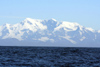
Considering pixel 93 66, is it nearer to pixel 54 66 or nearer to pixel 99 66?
pixel 99 66

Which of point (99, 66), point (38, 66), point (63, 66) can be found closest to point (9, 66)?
point (38, 66)

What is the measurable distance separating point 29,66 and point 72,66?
32.4 ft

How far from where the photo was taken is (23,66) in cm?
6134

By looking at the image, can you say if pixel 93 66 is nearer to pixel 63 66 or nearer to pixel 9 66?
pixel 63 66

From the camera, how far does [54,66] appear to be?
2438 inches

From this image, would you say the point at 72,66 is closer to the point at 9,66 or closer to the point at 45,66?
the point at 45,66

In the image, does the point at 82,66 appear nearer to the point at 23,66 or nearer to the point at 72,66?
the point at 72,66

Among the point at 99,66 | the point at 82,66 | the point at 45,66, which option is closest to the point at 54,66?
the point at 45,66

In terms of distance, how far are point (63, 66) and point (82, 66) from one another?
4379mm

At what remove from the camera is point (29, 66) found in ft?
203

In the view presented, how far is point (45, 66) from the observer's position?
62.0 meters

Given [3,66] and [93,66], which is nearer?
[3,66]

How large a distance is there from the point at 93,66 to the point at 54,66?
30.2ft

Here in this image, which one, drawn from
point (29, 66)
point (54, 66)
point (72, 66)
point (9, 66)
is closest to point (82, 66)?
point (72, 66)
